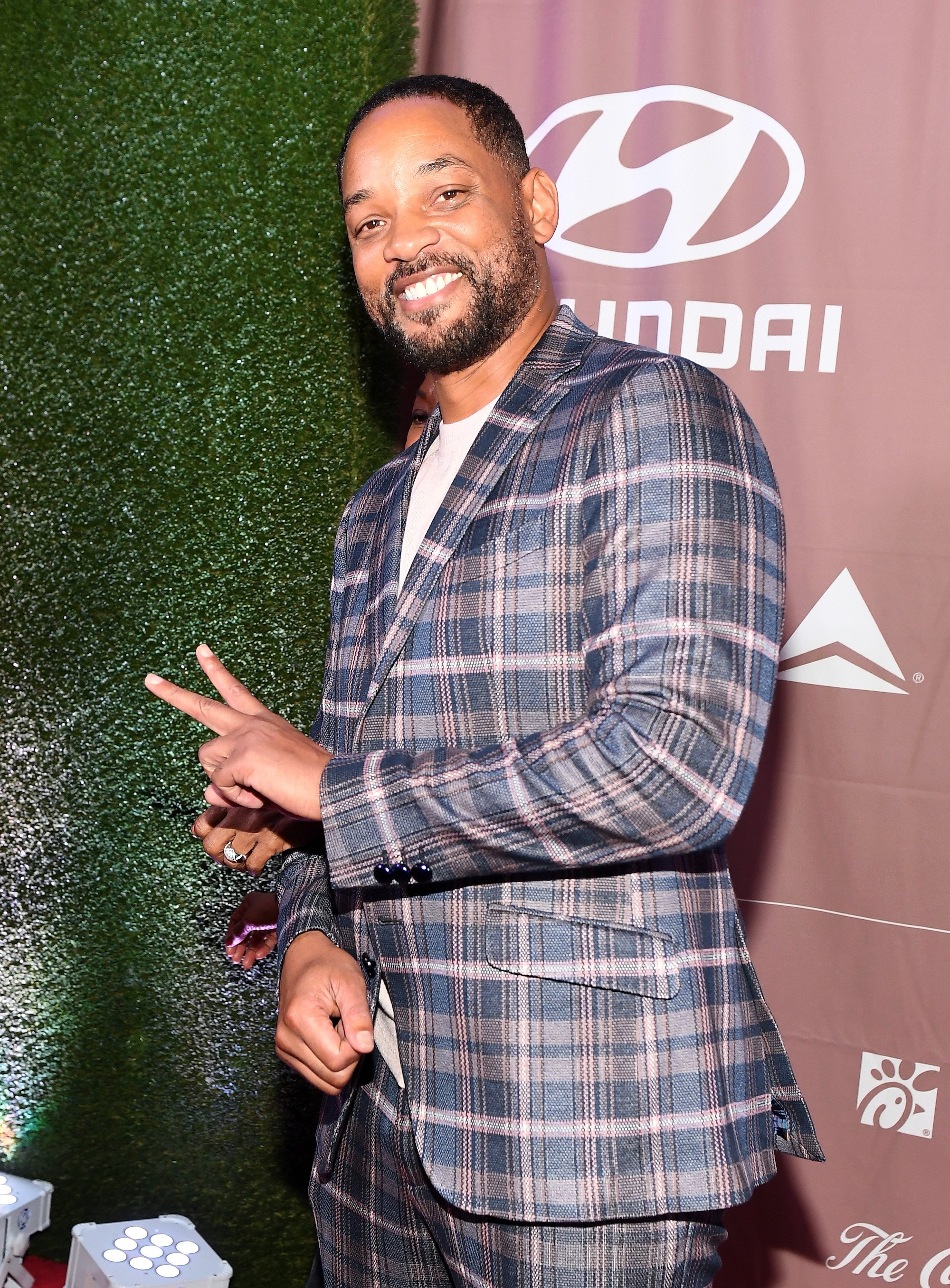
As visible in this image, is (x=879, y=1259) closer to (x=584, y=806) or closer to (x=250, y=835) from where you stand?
(x=250, y=835)

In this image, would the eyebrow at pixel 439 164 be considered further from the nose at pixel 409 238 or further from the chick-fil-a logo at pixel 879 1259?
the chick-fil-a logo at pixel 879 1259

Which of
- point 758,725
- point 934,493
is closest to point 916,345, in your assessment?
point 934,493

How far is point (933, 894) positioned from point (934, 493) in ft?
2.29

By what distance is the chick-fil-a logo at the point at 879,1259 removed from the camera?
6.97 ft

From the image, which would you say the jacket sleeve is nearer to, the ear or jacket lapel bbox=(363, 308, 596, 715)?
jacket lapel bbox=(363, 308, 596, 715)

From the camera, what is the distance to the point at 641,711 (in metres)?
0.99

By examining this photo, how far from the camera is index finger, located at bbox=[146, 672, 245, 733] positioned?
1.17m

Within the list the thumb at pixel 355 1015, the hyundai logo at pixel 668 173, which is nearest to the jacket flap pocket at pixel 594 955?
the thumb at pixel 355 1015

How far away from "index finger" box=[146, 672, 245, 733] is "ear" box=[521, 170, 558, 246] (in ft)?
2.35

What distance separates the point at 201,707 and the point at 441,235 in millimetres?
624

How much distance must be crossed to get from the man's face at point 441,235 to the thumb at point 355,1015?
28.6 inches

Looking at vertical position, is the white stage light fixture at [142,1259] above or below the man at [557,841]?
below

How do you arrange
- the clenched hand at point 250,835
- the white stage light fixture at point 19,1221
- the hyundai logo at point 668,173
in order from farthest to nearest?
the white stage light fixture at point 19,1221
the hyundai logo at point 668,173
the clenched hand at point 250,835

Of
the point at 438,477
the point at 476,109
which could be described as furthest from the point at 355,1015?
the point at 476,109
